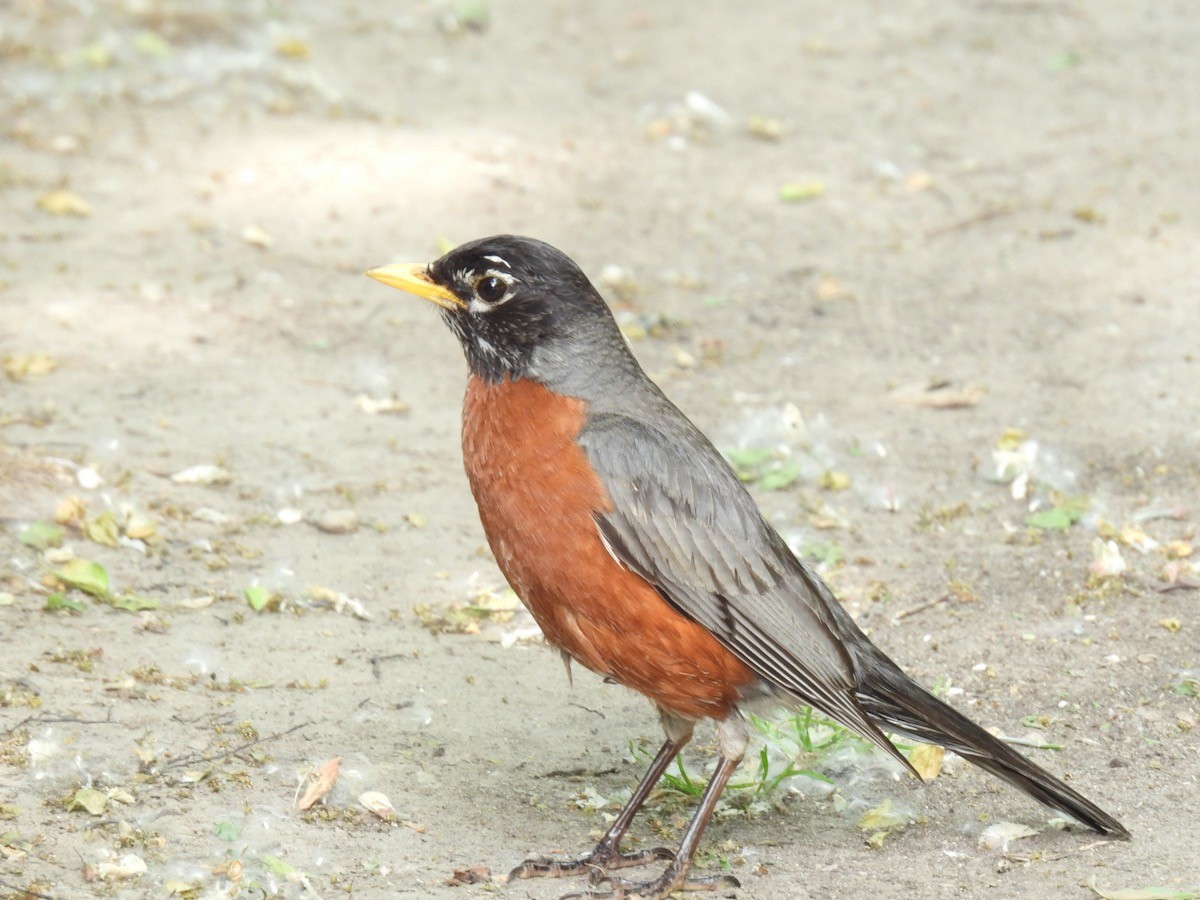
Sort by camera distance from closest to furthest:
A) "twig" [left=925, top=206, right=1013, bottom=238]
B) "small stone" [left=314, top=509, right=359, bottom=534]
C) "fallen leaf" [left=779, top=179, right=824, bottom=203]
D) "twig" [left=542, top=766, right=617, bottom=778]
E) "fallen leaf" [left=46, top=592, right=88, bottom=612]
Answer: "twig" [left=542, top=766, right=617, bottom=778]
"fallen leaf" [left=46, top=592, right=88, bottom=612]
"small stone" [left=314, top=509, right=359, bottom=534]
"twig" [left=925, top=206, right=1013, bottom=238]
"fallen leaf" [left=779, top=179, right=824, bottom=203]

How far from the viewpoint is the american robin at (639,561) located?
430cm

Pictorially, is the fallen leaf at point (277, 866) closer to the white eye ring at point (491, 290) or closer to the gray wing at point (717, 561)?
the gray wing at point (717, 561)

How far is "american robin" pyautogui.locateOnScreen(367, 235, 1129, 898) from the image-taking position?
4.30 metres

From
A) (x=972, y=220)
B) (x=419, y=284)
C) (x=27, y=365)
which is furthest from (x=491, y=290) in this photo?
(x=972, y=220)

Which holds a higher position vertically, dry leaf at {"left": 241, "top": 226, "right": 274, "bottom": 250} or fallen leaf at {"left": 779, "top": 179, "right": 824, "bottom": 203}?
fallen leaf at {"left": 779, "top": 179, "right": 824, "bottom": 203}

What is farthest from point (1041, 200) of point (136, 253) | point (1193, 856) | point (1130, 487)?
point (1193, 856)

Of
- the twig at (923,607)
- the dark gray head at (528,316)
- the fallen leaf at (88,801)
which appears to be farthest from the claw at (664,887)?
the twig at (923,607)

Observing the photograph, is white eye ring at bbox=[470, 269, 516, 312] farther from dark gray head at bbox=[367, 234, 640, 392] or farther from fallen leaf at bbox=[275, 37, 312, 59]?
fallen leaf at bbox=[275, 37, 312, 59]

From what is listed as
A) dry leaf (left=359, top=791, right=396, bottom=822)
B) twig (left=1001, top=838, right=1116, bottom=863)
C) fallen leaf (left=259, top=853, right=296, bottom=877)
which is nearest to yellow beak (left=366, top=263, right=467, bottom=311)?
dry leaf (left=359, top=791, right=396, bottom=822)

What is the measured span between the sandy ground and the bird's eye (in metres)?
1.42

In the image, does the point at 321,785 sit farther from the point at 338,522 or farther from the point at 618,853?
the point at 338,522

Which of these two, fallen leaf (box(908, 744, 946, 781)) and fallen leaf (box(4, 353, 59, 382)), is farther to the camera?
fallen leaf (box(4, 353, 59, 382))

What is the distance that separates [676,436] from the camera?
15.3ft

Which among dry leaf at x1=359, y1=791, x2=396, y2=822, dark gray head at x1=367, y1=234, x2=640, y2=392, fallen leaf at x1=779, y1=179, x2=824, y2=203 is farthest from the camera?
fallen leaf at x1=779, y1=179, x2=824, y2=203
